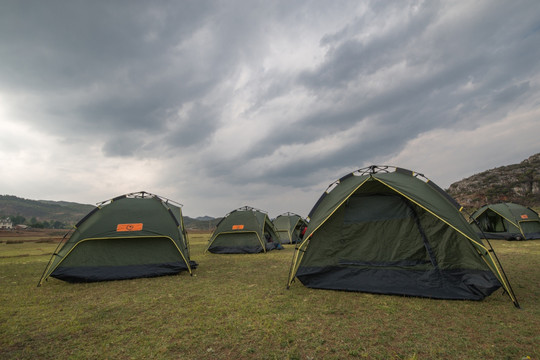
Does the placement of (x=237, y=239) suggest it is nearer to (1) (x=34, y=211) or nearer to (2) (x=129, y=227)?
(2) (x=129, y=227)

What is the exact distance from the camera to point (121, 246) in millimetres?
8000

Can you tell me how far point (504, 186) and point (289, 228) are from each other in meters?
58.3

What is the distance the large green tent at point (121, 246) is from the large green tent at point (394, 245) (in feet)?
14.9

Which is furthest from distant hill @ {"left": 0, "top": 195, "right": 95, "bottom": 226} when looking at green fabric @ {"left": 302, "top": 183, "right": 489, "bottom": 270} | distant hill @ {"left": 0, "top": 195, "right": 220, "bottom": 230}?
green fabric @ {"left": 302, "top": 183, "right": 489, "bottom": 270}

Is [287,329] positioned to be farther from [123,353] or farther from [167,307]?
[167,307]

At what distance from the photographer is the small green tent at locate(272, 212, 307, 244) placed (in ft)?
69.0

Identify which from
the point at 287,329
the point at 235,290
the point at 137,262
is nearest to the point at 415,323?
the point at 287,329

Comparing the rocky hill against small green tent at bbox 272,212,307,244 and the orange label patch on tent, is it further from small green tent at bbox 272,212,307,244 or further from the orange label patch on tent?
the orange label patch on tent

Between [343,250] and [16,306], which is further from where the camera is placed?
[343,250]

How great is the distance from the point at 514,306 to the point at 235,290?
→ 19.4 feet

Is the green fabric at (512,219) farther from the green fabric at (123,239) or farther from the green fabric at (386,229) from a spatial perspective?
the green fabric at (123,239)

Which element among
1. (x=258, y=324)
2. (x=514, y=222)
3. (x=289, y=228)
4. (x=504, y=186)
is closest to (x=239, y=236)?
(x=289, y=228)

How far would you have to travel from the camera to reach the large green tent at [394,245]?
17.9 feet

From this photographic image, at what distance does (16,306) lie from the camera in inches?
206
